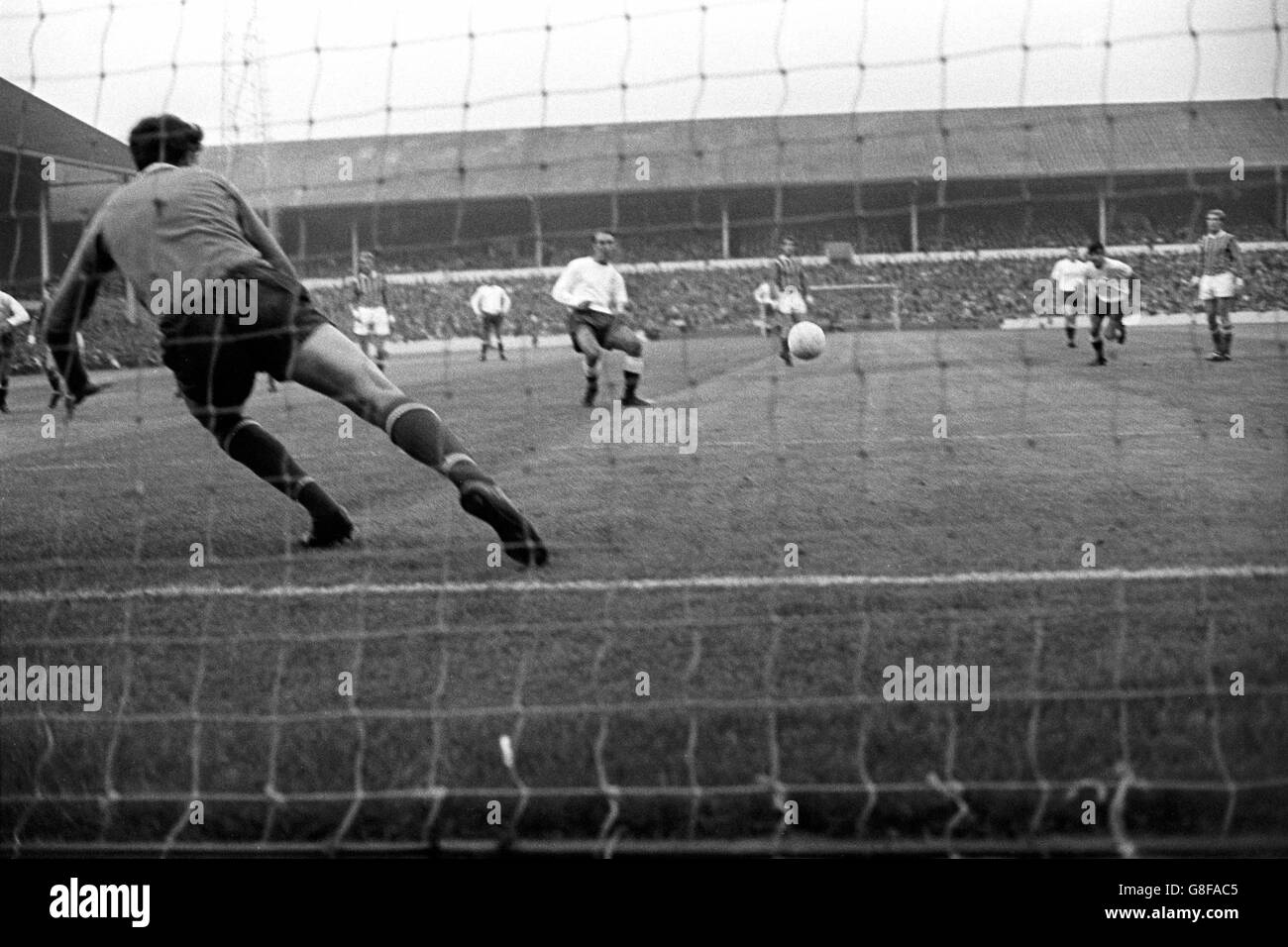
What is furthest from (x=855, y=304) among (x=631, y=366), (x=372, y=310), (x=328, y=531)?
(x=328, y=531)

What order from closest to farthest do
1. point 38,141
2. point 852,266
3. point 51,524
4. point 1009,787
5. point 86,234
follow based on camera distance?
point 1009,787 → point 86,234 → point 51,524 → point 38,141 → point 852,266

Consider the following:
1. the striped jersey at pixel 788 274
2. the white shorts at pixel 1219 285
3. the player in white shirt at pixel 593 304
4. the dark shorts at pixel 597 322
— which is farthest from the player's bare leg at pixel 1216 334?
the dark shorts at pixel 597 322

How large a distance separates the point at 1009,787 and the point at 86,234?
3570 mm

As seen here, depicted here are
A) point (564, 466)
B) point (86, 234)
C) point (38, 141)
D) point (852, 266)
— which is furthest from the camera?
point (852, 266)

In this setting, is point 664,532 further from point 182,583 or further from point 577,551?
point 182,583

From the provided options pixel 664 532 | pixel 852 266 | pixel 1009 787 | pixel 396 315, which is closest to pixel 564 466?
pixel 664 532

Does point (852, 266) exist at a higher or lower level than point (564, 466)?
higher

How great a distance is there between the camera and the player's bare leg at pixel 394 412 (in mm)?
4723

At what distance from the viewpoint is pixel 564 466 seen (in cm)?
802

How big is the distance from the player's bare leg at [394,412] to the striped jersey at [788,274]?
45.7 feet

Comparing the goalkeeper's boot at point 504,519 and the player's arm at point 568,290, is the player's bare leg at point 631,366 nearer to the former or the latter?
the player's arm at point 568,290
